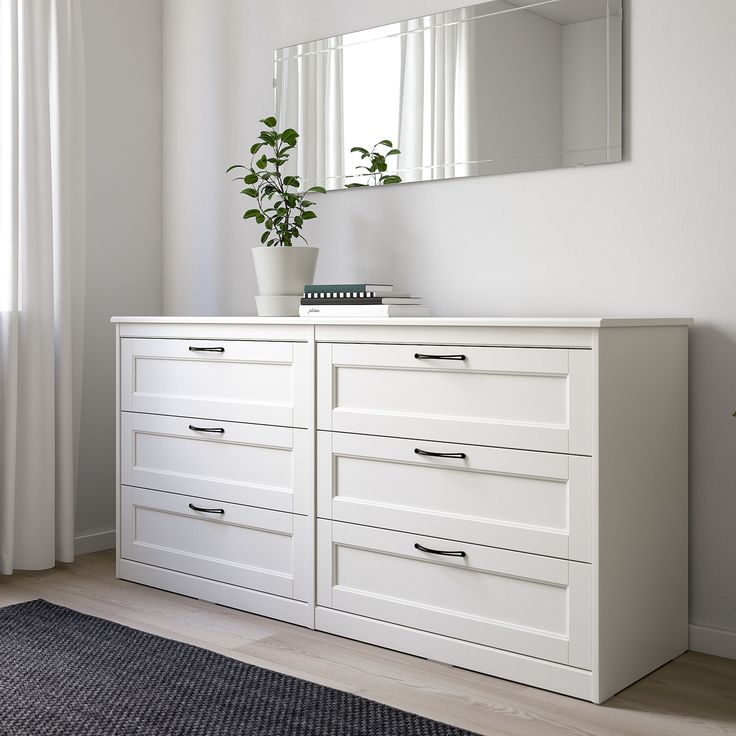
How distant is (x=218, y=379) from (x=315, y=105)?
40.2 inches

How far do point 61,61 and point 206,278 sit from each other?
2.94 feet

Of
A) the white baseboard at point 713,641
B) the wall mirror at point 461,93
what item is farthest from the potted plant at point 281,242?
the white baseboard at point 713,641

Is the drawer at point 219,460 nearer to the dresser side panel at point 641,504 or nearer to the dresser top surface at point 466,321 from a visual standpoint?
the dresser top surface at point 466,321

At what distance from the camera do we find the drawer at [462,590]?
6.71ft

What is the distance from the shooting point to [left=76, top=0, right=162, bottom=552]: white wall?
3.39 metres

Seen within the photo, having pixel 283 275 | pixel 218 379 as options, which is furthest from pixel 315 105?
pixel 218 379

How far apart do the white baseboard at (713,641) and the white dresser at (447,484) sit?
0.13ft

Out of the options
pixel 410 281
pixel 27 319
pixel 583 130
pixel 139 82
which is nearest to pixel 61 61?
pixel 139 82

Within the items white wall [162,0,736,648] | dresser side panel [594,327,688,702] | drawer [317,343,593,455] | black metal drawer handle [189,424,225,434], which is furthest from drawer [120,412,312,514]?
dresser side panel [594,327,688,702]

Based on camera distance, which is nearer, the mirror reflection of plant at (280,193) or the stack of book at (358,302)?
the stack of book at (358,302)

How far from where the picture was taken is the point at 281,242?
3010mm

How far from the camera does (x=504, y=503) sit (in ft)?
7.02

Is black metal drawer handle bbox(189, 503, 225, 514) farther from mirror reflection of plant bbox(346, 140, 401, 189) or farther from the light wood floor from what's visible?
mirror reflection of plant bbox(346, 140, 401, 189)

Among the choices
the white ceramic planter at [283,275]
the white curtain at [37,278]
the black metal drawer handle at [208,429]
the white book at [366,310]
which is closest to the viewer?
the white book at [366,310]
